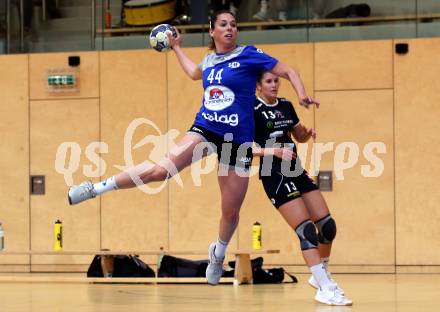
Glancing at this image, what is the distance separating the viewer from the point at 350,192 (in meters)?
15.4

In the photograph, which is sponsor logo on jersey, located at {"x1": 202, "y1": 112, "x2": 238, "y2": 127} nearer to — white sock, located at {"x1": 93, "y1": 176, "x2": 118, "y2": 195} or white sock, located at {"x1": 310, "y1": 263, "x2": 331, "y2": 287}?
white sock, located at {"x1": 93, "y1": 176, "x2": 118, "y2": 195}

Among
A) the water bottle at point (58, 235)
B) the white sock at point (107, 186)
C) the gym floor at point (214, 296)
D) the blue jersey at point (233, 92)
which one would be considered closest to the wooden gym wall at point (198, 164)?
the water bottle at point (58, 235)

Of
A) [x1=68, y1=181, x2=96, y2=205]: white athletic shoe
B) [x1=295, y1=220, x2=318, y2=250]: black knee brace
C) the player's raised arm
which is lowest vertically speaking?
[x1=295, y1=220, x2=318, y2=250]: black knee brace

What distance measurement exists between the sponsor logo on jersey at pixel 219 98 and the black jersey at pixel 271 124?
1111 millimetres

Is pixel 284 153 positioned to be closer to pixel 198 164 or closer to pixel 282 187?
pixel 282 187

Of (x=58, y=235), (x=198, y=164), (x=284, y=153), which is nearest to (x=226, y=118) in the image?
(x=284, y=153)

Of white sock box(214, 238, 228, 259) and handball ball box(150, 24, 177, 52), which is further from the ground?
handball ball box(150, 24, 177, 52)

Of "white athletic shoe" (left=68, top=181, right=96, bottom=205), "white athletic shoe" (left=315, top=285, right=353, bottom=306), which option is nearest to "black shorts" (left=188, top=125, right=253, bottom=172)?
"white athletic shoe" (left=68, top=181, right=96, bottom=205)

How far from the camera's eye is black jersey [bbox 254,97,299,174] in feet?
33.1

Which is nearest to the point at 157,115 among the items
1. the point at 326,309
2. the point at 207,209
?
the point at 207,209

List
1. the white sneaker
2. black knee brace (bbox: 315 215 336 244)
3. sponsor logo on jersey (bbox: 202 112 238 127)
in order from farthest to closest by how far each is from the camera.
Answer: the white sneaker, black knee brace (bbox: 315 215 336 244), sponsor logo on jersey (bbox: 202 112 238 127)

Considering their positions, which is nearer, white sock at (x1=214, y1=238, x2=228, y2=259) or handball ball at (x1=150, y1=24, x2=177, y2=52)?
handball ball at (x1=150, y1=24, x2=177, y2=52)

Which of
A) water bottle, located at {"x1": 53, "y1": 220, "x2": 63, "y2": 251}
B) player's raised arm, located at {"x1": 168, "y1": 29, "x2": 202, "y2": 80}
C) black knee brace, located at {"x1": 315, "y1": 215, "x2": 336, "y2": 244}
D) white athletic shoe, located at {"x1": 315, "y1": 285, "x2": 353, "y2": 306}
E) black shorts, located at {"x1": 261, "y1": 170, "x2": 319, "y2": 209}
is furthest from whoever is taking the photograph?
water bottle, located at {"x1": 53, "y1": 220, "x2": 63, "y2": 251}

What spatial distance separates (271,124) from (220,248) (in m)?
1.26
